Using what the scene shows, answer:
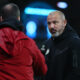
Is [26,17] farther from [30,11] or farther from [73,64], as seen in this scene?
[73,64]

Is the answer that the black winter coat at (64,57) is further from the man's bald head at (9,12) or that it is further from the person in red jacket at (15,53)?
the man's bald head at (9,12)

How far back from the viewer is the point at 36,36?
7582 mm

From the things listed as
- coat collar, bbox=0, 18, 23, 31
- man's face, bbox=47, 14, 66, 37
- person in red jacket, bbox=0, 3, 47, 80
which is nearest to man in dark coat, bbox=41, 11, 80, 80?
man's face, bbox=47, 14, 66, 37

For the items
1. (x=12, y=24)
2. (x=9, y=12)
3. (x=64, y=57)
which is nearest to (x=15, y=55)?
(x=12, y=24)

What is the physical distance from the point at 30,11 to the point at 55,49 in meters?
4.59

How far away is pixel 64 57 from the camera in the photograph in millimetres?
3094

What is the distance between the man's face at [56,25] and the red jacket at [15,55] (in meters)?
1.22

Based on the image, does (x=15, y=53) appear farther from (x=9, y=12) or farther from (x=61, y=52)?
(x=61, y=52)

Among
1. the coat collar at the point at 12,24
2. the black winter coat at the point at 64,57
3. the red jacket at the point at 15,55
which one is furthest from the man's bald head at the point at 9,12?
the black winter coat at the point at 64,57

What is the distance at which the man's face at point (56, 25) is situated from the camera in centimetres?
339

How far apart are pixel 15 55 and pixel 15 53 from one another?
0.03 meters

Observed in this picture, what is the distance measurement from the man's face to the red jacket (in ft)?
3.99

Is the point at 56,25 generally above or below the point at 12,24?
below

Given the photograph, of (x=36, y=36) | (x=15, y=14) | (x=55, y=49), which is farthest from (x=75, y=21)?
(x=15, y=14)
